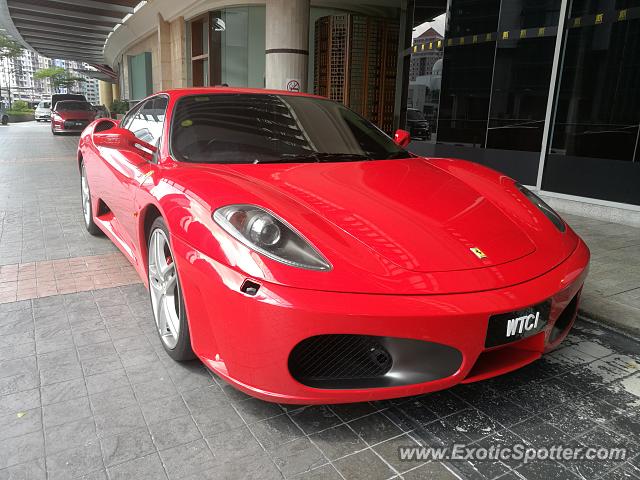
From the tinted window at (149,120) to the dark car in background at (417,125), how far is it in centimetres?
656

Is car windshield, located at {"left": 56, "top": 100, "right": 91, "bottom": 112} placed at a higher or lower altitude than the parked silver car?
higher

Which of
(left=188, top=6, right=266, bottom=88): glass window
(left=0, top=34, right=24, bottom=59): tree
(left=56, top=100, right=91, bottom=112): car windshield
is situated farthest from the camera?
(left=0, top=34, right=24, bottom=59): tree

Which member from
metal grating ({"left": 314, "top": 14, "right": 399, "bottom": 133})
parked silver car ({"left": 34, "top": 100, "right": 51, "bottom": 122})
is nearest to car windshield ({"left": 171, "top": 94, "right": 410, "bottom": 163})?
metal grating ({"left": 314, "top": 14, "right": 399, "bottom": 133})

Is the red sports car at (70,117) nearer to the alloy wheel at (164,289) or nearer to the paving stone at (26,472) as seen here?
the alloy wheel at (164,289)

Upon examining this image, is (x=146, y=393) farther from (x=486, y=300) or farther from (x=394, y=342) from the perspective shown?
(x=486, y=300)

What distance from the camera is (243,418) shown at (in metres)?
2.16

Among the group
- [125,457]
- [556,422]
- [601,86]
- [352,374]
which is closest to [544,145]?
[601,86]

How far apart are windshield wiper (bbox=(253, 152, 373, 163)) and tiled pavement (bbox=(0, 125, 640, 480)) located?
1.22m

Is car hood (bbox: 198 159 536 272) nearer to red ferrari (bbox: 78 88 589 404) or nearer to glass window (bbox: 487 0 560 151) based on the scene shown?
red ferrari (bbox: 78 88 589 404)

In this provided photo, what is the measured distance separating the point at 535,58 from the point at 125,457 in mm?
7519

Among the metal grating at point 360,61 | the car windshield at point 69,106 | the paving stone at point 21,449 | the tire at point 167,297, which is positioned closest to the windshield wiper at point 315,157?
the tire at point 167,297

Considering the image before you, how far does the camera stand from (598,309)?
3.43m

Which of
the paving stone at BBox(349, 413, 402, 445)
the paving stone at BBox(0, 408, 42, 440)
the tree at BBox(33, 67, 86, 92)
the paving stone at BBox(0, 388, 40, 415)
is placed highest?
the tree at BBox(33, 67, 86, 92)

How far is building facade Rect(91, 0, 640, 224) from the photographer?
21.2ft
